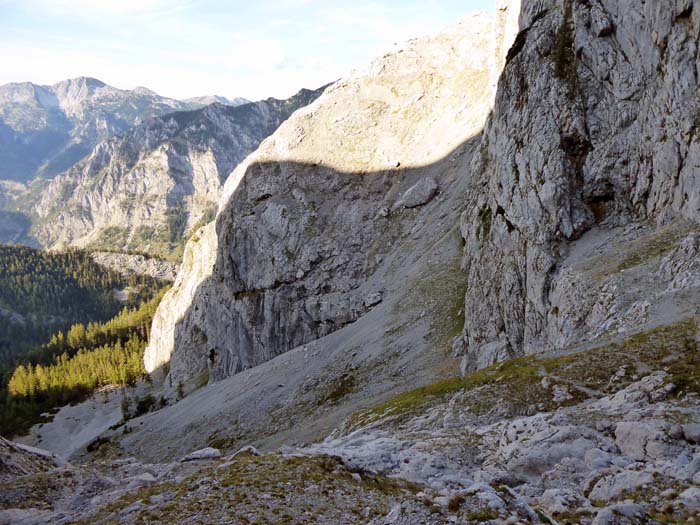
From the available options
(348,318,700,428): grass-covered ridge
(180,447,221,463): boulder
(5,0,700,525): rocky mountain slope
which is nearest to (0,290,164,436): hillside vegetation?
(5,0,700,525): rocky mountain slope

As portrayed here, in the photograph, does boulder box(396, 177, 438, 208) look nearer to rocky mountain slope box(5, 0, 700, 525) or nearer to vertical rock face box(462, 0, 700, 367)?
rocky mountain slope box(5, 0, 700, 525)

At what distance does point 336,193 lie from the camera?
347 feet

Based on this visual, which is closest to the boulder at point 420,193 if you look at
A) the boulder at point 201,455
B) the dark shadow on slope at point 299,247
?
the dark shadow on slope at point 299,247

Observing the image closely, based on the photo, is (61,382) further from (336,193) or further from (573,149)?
(573,149)

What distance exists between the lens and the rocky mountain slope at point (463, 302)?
1777 cm

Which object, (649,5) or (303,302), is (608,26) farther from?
(303,302)

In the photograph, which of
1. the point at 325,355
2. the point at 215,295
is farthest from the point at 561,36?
the point at 215,295

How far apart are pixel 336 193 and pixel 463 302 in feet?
161

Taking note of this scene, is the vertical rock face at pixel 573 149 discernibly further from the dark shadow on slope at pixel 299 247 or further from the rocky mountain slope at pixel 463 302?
the dark shadow on slope at pixel 299 247

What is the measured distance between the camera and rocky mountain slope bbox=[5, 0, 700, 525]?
699 inches

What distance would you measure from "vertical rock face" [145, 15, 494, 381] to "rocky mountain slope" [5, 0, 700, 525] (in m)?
0.54

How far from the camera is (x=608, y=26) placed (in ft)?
156

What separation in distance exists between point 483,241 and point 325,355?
94.6 ft

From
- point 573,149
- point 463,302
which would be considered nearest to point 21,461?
point 573,149
